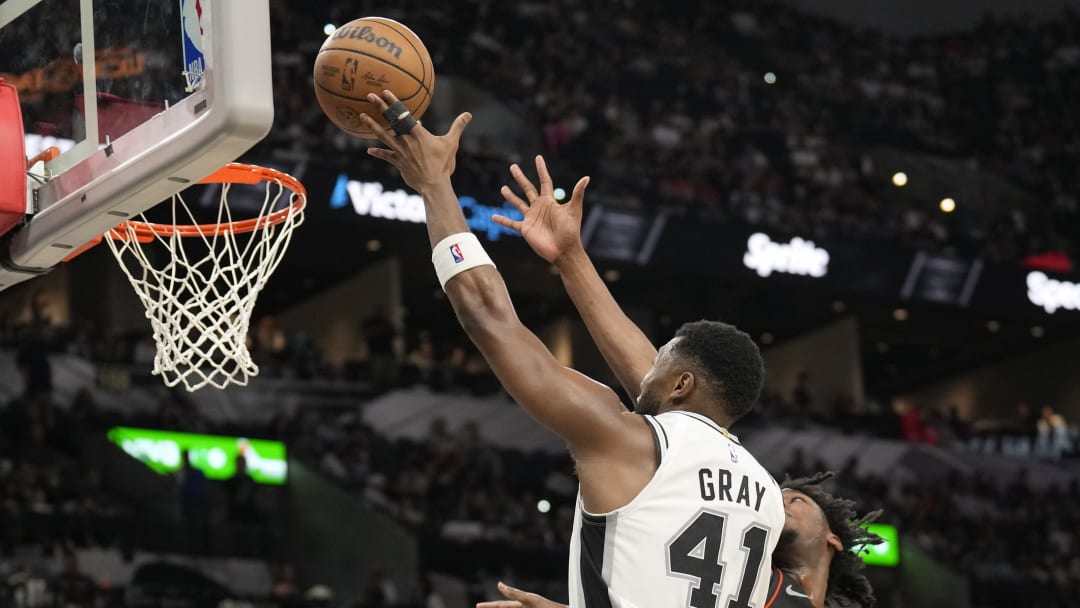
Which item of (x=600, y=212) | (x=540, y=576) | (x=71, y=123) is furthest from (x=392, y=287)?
(x=71, y=123)

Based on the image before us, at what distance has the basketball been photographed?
137 inches

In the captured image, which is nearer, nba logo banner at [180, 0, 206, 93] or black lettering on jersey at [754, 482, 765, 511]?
black lettering on jersey at [754, 482, 765, 511]

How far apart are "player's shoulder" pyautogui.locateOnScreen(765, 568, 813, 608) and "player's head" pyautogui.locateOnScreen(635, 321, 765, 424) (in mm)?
463

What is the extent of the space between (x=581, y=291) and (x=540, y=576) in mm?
10002

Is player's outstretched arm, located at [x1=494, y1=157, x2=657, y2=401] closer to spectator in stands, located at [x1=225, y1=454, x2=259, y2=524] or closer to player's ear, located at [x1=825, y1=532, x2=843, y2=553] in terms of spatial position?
player's ear, located at [x1=825, y1=532, x2=843, y2=553]

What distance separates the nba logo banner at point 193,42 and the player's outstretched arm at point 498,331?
50 centimetres

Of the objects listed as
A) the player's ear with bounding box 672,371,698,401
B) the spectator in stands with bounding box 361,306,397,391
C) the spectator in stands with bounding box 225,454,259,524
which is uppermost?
the spectator in stands with bounding box 361,306,397,391

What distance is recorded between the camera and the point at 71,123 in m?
3.94

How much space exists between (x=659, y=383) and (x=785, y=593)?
0.62 meters

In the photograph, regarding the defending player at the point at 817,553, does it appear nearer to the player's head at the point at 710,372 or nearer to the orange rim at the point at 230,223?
the player's head at the point at 710,372

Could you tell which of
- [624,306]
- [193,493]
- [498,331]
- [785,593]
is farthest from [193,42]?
[624,306]

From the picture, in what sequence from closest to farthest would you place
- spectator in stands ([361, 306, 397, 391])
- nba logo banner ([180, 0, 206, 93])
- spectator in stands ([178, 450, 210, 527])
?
1. nba logo banner ([180, 0, 206, 93])
2. spectator in stands ([178, 450, 210, 527])
3. spectator in stands ([361, 306, 397, 391])

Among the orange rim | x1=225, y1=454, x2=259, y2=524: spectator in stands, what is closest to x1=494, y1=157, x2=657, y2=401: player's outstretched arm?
the orange rim

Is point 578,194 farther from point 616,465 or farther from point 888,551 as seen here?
point 888,551
